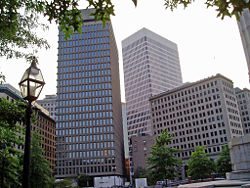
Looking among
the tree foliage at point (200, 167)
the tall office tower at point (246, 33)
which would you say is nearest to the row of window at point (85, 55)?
the tree foliage at point (200, 167)

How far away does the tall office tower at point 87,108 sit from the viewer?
4589 inches

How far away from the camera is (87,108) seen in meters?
124

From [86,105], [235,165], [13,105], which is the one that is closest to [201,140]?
[86,105]

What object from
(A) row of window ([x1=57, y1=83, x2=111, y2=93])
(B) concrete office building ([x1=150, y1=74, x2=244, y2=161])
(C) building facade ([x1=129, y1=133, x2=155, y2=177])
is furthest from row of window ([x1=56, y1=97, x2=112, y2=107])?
(B) concrete office building ([x1=150, y1=74, x2=244, y2=161])

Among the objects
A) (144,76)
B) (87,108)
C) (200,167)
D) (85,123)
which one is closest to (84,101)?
(87,108)

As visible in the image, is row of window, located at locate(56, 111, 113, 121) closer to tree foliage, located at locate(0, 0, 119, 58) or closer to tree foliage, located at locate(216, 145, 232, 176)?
tree foliage, located at locate(216, 145, 232, 176)

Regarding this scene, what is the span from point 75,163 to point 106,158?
14567 millimetres

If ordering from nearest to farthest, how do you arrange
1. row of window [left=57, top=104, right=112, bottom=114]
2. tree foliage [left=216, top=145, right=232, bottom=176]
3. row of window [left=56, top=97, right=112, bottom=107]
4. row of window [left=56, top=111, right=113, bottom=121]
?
tree foliage [left=216, top=145, right=232, bottom=176] → row of window [left=56, top=111, right=113, bottom=121] → row of window [left=57, top=104, right=112, bottom=114] → row of window [left=56, top=97, right=112, bottom=107]

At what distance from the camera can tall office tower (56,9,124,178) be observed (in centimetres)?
11656

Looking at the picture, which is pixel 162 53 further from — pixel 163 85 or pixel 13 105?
pixel 13 105

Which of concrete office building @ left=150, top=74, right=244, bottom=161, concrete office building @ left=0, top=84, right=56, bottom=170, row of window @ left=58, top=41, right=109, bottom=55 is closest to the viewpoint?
concrete office building @ left=0, top=84, right=56, bottom=170

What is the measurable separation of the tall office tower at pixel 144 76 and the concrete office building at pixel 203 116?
3874cm

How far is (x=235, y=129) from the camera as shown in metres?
113

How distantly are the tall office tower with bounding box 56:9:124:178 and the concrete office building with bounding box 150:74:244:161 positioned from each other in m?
30.0
